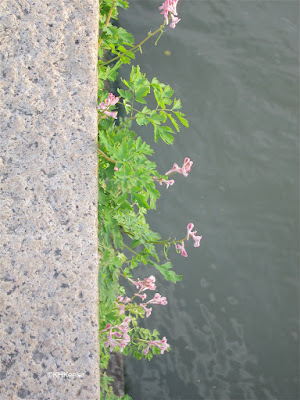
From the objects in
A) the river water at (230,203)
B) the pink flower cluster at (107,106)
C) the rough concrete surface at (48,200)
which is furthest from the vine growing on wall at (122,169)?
the river water at (230,203)

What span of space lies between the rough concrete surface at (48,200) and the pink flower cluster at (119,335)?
0.55m

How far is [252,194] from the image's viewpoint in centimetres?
457

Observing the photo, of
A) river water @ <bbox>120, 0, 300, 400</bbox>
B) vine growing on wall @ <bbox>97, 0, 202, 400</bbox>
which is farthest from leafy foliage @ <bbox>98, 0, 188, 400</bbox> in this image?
river water @ <bbox>120, 0, 300, 400</bbox>

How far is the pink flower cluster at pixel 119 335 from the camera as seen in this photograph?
1849 millimetres

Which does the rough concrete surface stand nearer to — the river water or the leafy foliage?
the leafy foliage

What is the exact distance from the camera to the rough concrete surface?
4.19ft

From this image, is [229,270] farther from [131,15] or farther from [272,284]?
[131,15]

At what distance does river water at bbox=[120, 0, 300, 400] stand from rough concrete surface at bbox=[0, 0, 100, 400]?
2451 millimetres

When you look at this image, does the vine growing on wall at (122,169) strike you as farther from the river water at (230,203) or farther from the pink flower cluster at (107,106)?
the river water at (230,203)

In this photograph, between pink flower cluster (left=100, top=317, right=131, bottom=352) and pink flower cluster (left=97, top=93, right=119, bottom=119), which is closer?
pink flower cluster (left=97, top=93, right=119, bottom=119)

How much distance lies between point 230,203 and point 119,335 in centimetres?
279

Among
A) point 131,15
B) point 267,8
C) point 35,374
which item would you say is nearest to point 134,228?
point 35,374

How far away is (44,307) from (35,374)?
0.53 ft

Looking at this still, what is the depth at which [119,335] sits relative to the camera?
187 cm
